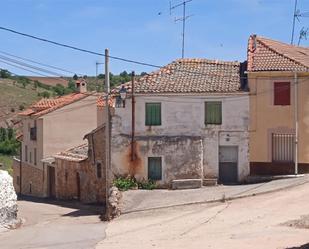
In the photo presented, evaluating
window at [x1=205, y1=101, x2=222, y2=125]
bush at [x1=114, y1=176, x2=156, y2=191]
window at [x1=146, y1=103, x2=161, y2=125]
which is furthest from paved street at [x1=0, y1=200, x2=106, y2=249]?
window at [x1=205, y1=101, x2=222, y2=125]

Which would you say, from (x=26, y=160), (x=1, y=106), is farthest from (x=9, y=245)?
(x=1, y=106)

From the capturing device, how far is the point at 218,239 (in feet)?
63.9

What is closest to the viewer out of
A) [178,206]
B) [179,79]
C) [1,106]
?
[178,206]

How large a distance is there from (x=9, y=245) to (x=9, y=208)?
6.79 metres

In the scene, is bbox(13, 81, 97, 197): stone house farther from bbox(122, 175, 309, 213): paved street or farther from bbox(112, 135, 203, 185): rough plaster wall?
bbox(122, 175, 309, 213): paved street

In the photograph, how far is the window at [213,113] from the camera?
34.0 metres

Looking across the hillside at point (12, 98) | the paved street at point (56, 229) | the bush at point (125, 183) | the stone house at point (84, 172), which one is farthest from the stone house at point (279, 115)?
the hillside at point (12, 98)

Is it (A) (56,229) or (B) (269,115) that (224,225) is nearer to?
(A) (56,229)

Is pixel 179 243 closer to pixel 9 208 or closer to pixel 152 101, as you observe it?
pixel 9 208

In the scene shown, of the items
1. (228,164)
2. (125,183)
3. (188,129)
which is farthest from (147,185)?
(228,164)

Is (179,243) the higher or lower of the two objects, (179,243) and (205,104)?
the lower

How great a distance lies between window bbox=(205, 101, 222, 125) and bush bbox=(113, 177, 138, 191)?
A: 189 inches

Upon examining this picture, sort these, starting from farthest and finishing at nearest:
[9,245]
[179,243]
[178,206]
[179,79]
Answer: [179,79] < [178,206] < [9,245] < [179,243]

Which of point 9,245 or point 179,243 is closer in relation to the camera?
point 179,243
